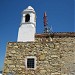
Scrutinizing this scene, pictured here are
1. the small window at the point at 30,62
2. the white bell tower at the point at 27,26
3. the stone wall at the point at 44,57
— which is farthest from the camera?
the white bell tower at the point at 27,26

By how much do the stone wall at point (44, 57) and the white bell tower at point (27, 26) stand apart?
2552mm

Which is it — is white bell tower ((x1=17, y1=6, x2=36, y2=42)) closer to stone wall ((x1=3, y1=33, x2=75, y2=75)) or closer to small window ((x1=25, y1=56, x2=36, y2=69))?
stone wall ((x1=3, y1=33, x2=75, y2=75))

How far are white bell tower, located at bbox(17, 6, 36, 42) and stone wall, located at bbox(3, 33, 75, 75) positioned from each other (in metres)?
2.55

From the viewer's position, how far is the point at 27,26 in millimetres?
13156

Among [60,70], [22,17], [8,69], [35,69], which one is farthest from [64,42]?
[22,17]

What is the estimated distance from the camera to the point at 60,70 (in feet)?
30.6

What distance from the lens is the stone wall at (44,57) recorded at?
9391mm

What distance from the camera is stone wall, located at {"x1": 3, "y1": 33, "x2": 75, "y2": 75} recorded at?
9.39m

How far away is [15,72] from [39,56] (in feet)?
5.74

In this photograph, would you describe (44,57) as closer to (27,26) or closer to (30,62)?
(30,62)

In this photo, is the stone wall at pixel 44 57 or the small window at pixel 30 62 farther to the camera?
the small window at pixel 30 62

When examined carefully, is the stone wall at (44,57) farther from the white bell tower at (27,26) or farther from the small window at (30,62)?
the white bell tower at (27,26)

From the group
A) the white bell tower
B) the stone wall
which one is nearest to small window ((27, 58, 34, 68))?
the stone wall

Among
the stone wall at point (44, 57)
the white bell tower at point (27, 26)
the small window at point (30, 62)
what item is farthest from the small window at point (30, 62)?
the white bell tower at point (27, 26)
